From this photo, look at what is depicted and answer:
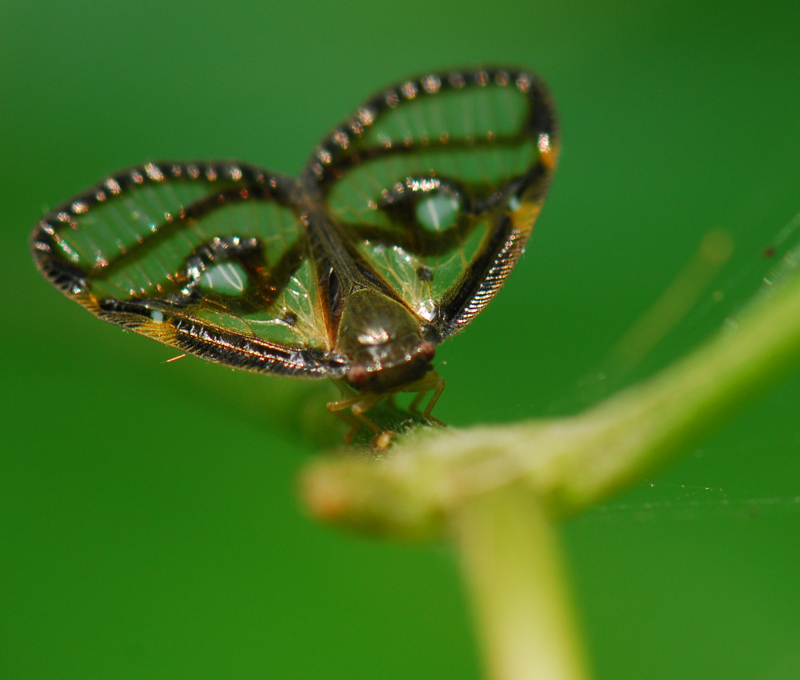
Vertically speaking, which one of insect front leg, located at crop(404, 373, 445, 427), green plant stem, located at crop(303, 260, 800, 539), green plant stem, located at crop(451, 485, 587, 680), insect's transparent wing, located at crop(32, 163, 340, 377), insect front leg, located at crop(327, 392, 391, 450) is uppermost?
insect's transparent wing, located at crop(32, 163, 340, 377)

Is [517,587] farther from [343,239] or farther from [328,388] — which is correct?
[343,239]

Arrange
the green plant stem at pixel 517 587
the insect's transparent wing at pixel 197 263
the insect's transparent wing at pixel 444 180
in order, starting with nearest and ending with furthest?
1. the green plant stem at pixel 517 587
2. the insect's transparent wing at pixel 197 263
3. the insect's transparent wing at pixel 444 180

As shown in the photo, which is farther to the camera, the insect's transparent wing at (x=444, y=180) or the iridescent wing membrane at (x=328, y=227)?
the insect's transparent wing at (x=444, y=180)

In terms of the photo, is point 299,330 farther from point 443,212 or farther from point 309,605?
point 309,605

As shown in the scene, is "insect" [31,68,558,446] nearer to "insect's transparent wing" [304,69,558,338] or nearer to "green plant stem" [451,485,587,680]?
"insect's transparent wing" [304,69,558,338]

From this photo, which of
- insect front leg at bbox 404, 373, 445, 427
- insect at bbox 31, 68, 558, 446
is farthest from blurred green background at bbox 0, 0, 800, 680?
insect at bbox 31, 68, 558, 446

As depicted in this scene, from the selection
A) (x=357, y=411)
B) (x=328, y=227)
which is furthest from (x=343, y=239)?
(x=357, y=411)

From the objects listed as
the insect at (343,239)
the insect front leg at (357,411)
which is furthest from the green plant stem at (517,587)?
the insect at (343,239)

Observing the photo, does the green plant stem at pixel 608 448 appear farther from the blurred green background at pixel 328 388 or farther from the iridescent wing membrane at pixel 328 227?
the iridescent wing membrane at pixel 328 227

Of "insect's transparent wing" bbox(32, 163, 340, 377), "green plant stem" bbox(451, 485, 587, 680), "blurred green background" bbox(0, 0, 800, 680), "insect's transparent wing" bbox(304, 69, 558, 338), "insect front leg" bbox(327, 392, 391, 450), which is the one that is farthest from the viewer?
"insect's transparent wing" bbox(304, 69, 558, 338)
